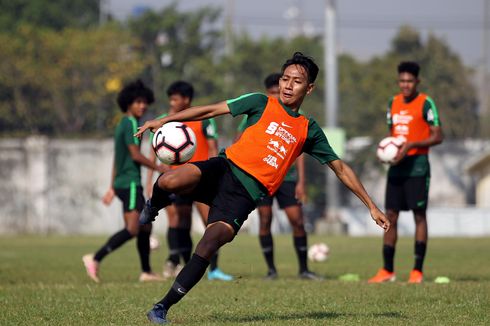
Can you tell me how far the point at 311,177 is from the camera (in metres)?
46.3

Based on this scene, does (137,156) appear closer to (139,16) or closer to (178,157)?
(178,157)

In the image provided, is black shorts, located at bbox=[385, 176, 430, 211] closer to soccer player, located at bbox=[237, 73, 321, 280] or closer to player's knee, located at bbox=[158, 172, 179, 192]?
soccer player, located at bbox=[237, 73, 321, 280]

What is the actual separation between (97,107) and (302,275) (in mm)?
40154

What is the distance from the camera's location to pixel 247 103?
8.09 m

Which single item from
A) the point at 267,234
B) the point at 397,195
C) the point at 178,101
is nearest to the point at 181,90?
the point at 178,101

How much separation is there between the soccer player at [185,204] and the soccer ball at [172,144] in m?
4.19

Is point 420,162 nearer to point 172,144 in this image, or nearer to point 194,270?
point 172,144

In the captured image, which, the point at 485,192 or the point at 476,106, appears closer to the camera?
the point at 485,192

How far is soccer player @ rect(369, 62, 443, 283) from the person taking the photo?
11.9 m

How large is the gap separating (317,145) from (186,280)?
1.62 metres

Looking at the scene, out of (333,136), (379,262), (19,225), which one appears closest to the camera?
(379,262)

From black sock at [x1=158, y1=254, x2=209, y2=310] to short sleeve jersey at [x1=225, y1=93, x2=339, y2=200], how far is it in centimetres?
69

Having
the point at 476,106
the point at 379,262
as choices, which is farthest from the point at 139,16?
the point at 379,262

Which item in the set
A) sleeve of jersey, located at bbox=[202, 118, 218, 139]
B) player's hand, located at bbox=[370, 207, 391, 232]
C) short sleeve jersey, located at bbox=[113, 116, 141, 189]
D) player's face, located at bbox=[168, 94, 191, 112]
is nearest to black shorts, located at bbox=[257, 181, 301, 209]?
sleeve of jersey, located at bbox=[202, 118, 218, 139]
